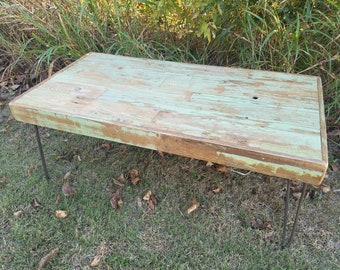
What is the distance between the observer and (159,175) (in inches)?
82.6

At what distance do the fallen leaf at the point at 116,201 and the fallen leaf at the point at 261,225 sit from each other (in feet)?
2.39

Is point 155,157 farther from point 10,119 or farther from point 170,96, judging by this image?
point 10,119

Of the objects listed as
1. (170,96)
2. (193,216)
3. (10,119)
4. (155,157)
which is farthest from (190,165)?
(10,119)

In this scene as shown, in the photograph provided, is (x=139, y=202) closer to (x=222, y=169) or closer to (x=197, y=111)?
(x=222, y=169)

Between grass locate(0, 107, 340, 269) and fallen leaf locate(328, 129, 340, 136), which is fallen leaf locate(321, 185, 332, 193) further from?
fallen leaf locate(328, 129, 340, 136)

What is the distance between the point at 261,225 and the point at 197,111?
2.31ft

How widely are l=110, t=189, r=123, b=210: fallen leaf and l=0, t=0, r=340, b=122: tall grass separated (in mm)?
1111

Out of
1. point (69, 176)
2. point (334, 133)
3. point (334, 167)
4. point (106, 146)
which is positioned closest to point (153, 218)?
point (69, 176)

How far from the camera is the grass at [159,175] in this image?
5.43 ft

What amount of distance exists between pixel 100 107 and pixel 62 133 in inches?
39.6

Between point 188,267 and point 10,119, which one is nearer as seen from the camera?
point 188,267

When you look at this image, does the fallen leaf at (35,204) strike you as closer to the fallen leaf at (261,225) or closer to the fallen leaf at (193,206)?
the fallen leaf at (193,206)

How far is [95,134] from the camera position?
5.20 ft

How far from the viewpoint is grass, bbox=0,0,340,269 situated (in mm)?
1654
